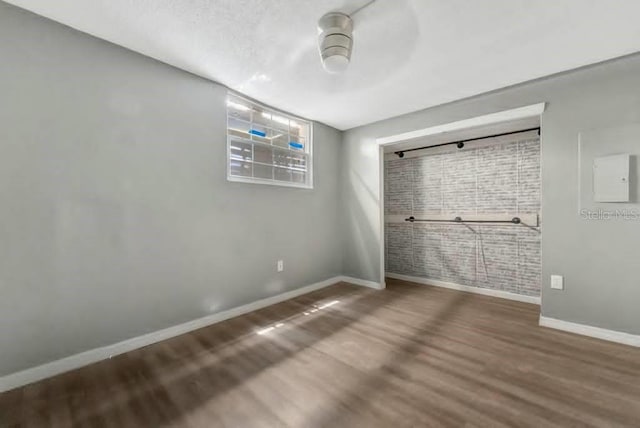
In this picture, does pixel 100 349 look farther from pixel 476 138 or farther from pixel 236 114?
pixel 476 138

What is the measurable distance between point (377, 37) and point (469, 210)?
8.93ft

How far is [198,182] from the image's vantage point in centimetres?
254

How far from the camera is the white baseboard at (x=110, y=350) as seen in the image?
166 cm

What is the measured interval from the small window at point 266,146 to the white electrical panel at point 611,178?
293 cm

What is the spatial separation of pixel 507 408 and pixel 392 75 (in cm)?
262

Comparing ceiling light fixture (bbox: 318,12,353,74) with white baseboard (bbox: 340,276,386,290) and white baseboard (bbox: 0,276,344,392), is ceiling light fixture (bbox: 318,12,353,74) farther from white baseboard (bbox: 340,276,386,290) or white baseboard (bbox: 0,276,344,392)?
white baseboard (bbox: 340,276,386,290)

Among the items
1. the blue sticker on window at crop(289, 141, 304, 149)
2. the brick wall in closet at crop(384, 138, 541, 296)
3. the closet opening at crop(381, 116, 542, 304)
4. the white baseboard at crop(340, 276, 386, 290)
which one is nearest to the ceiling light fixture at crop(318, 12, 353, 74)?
the blue sticker on window at crop(289, 141, 304, 149)

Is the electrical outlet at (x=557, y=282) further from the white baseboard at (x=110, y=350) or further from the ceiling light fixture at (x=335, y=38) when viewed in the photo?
the white baseboard at (x=110, y=350)

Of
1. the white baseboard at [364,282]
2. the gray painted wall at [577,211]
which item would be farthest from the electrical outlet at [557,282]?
the white baseboard at [364,282]

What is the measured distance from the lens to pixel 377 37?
1899 millimetres

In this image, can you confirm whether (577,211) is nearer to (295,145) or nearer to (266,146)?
(295,145)

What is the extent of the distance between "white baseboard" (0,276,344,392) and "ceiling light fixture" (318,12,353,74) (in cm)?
253

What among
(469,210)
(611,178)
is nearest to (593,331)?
(611,178)

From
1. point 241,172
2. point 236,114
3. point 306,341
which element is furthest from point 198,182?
point 306,341
